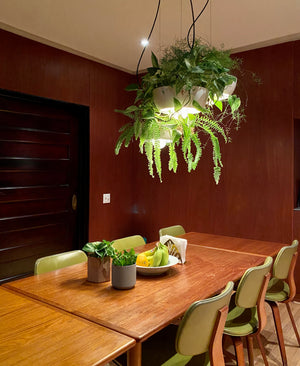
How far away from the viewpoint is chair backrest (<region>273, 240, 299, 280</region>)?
215 cm

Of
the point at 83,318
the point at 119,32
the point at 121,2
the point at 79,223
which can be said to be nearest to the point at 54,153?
the point at 79,223

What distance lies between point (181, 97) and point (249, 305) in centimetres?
118

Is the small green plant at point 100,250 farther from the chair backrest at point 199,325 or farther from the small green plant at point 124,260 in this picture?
the chair backrest at point 199,325

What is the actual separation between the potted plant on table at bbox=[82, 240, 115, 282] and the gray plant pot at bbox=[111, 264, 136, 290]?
0.10 meters

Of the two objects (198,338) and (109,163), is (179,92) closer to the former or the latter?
(198,338)

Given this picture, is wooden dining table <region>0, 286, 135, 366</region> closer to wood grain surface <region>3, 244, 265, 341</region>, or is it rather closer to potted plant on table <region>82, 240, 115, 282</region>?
wood grain surface <region>3, 244, 265, 341</region>

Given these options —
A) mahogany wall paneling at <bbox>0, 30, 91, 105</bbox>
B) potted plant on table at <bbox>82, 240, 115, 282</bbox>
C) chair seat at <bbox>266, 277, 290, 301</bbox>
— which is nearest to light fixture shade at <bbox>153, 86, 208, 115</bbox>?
potted plant on table at <bbox>82, 240, 115, 282</bbox>

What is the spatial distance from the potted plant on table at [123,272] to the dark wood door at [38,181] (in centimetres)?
196

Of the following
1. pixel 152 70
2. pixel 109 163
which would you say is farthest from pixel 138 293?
pixel 109 163

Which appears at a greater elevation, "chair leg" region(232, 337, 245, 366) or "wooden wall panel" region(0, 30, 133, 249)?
"wooden wall panel" region(0, 30, 133, 249)

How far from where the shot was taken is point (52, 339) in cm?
115

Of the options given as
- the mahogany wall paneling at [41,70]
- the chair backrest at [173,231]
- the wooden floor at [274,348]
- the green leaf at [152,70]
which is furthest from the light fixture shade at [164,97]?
the mahogany wall paneling at [41,70]

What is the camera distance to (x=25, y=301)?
1.49 meters

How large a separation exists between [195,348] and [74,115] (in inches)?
121
